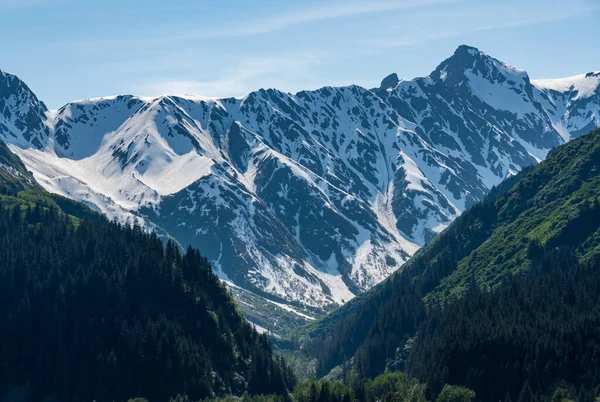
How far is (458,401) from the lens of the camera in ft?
640

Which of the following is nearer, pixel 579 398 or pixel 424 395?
pixel 579 398

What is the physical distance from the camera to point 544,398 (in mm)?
185375

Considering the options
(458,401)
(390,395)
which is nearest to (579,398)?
(458,401)

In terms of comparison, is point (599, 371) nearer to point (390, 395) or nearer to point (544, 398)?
point (544, 398)

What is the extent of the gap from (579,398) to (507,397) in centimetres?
1502

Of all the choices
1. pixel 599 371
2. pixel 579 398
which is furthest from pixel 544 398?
pixel 599 371

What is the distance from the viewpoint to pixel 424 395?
200 meters

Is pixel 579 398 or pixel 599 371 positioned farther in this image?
pixel 599 371

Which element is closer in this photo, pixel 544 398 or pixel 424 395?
pixel 544 398

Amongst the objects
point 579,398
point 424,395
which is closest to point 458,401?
point 424,395

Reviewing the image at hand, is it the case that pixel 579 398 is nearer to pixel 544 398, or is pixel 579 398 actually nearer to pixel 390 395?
pixel 544 398

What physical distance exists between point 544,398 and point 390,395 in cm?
3123

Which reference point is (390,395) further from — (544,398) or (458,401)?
(544,398)

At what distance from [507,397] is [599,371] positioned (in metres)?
23.1
